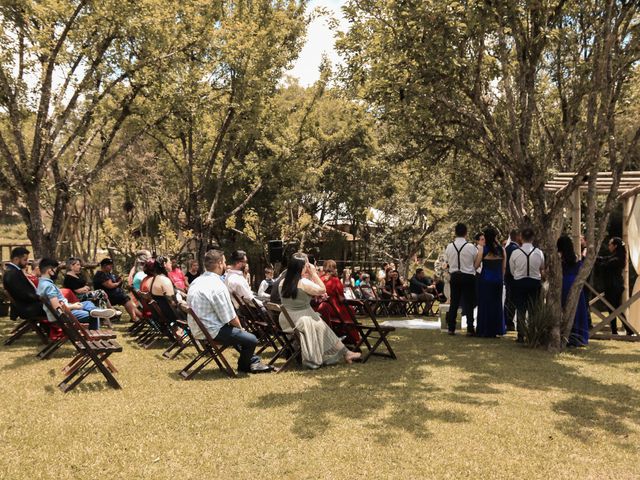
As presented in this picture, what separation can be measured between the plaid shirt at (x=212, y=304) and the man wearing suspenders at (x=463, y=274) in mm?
4949

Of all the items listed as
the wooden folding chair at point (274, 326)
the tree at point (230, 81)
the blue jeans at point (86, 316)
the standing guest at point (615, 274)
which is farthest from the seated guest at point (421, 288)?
the blue jeans at point (86, 316)

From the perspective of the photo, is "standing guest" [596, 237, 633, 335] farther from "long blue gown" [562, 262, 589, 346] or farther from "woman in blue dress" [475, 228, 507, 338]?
"woman in blue dress" [475, 228, 507, 338]

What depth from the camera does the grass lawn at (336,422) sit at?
4145 millimetres

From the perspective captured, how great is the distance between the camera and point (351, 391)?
6.26 m

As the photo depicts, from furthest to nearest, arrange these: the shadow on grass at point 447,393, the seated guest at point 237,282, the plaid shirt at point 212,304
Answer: the seated guest at point 237,282 → the plaid shirt at point 212,304 → the shadow on grass at point 447,393

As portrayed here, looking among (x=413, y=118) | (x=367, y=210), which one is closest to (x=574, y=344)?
(x=413, y=118)

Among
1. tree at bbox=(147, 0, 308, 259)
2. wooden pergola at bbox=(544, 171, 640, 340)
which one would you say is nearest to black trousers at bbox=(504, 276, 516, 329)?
wooden pergola at bbox=(544, 171, 640, 340)

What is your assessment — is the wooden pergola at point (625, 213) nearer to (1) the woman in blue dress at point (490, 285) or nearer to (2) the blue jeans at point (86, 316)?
(1) the woman in blue dress at point (490, 285)

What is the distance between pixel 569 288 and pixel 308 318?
436 cm

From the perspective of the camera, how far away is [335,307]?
8516 mm

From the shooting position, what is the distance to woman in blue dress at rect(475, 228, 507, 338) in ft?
33.3

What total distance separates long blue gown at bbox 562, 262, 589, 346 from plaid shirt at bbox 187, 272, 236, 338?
5.40 m

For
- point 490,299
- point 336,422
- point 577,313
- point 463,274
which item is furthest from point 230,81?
point 336,422

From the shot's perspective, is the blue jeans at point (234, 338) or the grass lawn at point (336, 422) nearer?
the grass lawn at point (336, 422)
